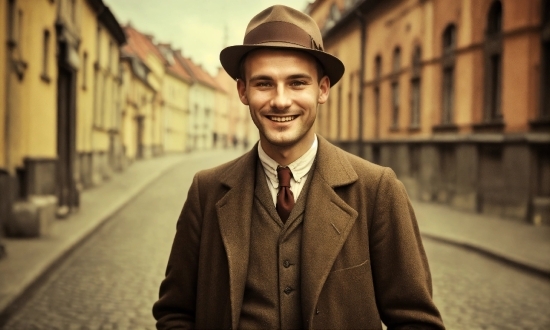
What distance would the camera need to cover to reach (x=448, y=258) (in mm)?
9375

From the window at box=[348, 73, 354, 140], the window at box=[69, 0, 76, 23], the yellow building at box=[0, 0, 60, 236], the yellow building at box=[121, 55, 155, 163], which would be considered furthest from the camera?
the yellow building at box=[121, 55, 155, 163]

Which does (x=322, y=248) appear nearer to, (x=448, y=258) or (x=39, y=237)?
(x=448, y=258)

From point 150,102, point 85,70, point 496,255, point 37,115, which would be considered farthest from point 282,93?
point 150,102

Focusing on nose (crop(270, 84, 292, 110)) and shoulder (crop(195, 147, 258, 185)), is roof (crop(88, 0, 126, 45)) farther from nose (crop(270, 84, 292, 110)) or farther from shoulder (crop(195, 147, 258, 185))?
nose (crop(270, 84, 292, 110))

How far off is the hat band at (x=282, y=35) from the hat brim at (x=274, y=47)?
0.02 metres

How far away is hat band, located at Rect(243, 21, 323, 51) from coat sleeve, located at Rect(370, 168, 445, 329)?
55 cm

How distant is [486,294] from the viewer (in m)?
7.05

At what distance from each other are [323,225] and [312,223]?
0.04 m

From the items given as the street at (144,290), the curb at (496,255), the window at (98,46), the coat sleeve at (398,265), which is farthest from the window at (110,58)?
the coat sleeve at (398,265)

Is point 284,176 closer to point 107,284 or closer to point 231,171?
point 231,171

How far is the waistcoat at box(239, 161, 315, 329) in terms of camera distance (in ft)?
7.18

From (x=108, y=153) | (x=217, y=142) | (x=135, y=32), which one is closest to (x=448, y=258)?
(x=108, y=153)

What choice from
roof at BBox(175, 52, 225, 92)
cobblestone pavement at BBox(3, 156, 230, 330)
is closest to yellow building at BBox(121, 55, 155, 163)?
cobblestone pavement at BBox(3, 156, 230, 330)

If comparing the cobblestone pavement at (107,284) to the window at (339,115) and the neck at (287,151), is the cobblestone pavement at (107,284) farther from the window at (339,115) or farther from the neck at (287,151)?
the window at (339,115)
